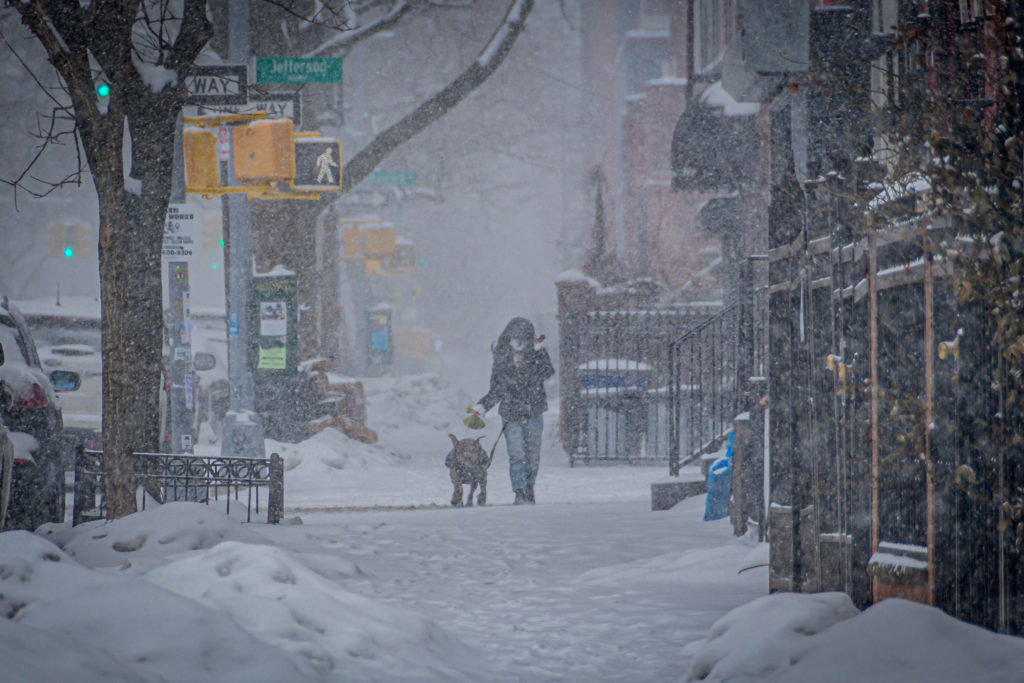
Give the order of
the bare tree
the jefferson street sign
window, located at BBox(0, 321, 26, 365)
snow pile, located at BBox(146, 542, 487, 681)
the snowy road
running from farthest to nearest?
the jefferson street sign → window, located at BBox(0, 321, 26, 365) → the bare tree → the snowy road → snow pile, located at BBox(146, 542, 487, 681)

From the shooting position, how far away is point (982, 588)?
381 cm

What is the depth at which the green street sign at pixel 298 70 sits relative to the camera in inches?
512

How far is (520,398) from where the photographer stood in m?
11.3

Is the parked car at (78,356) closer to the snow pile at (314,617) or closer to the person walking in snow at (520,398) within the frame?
the person walking in snow at (520,398)

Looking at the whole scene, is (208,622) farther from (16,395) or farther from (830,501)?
(16,395)

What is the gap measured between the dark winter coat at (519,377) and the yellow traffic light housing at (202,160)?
12.0 feet

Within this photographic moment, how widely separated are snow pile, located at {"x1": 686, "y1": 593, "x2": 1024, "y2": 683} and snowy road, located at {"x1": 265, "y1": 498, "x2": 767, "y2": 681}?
0.41 metres

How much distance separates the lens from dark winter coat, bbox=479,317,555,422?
444 inches

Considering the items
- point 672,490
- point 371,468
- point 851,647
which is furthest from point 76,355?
point 851,647

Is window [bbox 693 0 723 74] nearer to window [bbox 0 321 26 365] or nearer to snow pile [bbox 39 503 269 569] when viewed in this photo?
window [bbox 0 321 26 365]

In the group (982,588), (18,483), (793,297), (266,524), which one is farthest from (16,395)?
(982,588)

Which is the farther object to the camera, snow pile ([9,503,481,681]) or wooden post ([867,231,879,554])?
wooden post ([867,231,879,554])

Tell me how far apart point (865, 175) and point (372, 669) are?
9.66 ft

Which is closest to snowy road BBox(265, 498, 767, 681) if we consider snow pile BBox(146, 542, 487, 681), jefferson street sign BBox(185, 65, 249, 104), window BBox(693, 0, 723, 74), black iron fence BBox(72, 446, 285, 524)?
snow pile BBox(146, 542, 487, 681)
